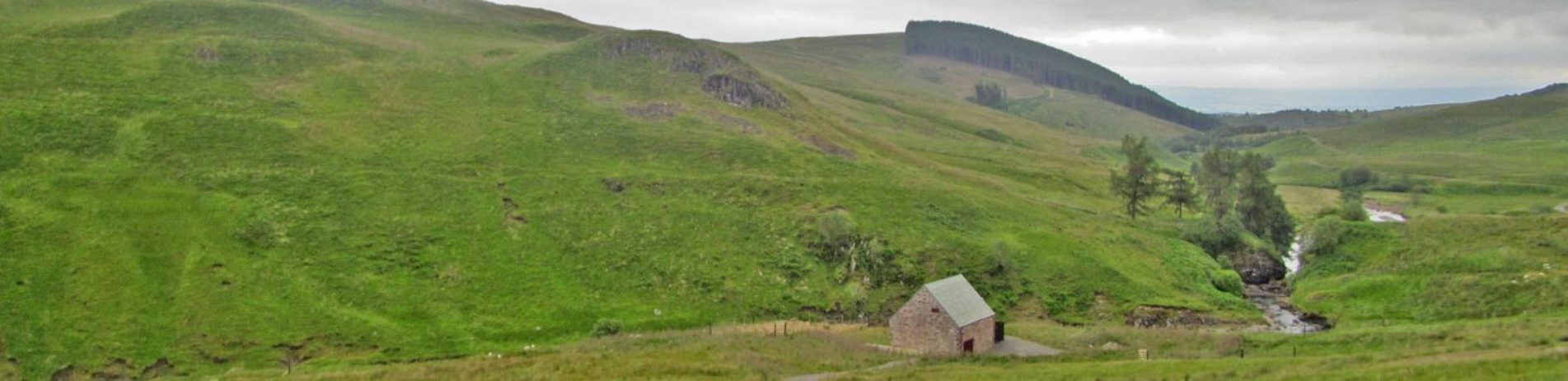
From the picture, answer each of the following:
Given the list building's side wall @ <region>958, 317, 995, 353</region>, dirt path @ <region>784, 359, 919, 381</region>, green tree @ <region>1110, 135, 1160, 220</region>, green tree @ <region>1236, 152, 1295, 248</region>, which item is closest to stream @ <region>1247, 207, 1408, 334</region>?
green tree @ <region>1236, 152, 1295, 248</region>

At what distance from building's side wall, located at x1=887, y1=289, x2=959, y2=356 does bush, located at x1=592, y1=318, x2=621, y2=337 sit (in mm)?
19073

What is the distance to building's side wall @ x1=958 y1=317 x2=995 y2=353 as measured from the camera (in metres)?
59.0

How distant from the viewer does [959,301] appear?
6097 cm

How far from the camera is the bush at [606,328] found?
68.9m

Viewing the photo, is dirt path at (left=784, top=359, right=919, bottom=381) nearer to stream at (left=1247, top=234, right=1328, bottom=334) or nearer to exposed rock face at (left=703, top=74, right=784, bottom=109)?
stream at (left=1247, top=234, right=1328, bottom=334)

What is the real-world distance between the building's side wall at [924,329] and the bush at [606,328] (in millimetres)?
19073

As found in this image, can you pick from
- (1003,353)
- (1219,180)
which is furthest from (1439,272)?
(1003,353)

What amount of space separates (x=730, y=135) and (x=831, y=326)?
43.7m

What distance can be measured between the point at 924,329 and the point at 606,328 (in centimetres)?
2189

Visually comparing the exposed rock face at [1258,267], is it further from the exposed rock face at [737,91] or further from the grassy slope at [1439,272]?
the exposed rock face at [737,91]

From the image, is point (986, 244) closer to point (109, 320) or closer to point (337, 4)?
point (109, 320)

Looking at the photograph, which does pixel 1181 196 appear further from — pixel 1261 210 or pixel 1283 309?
pixel 1283 309

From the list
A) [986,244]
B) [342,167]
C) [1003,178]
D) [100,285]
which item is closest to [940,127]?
[1003,178]

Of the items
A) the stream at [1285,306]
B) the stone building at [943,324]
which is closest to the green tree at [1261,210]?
the stream at [1285,306]
